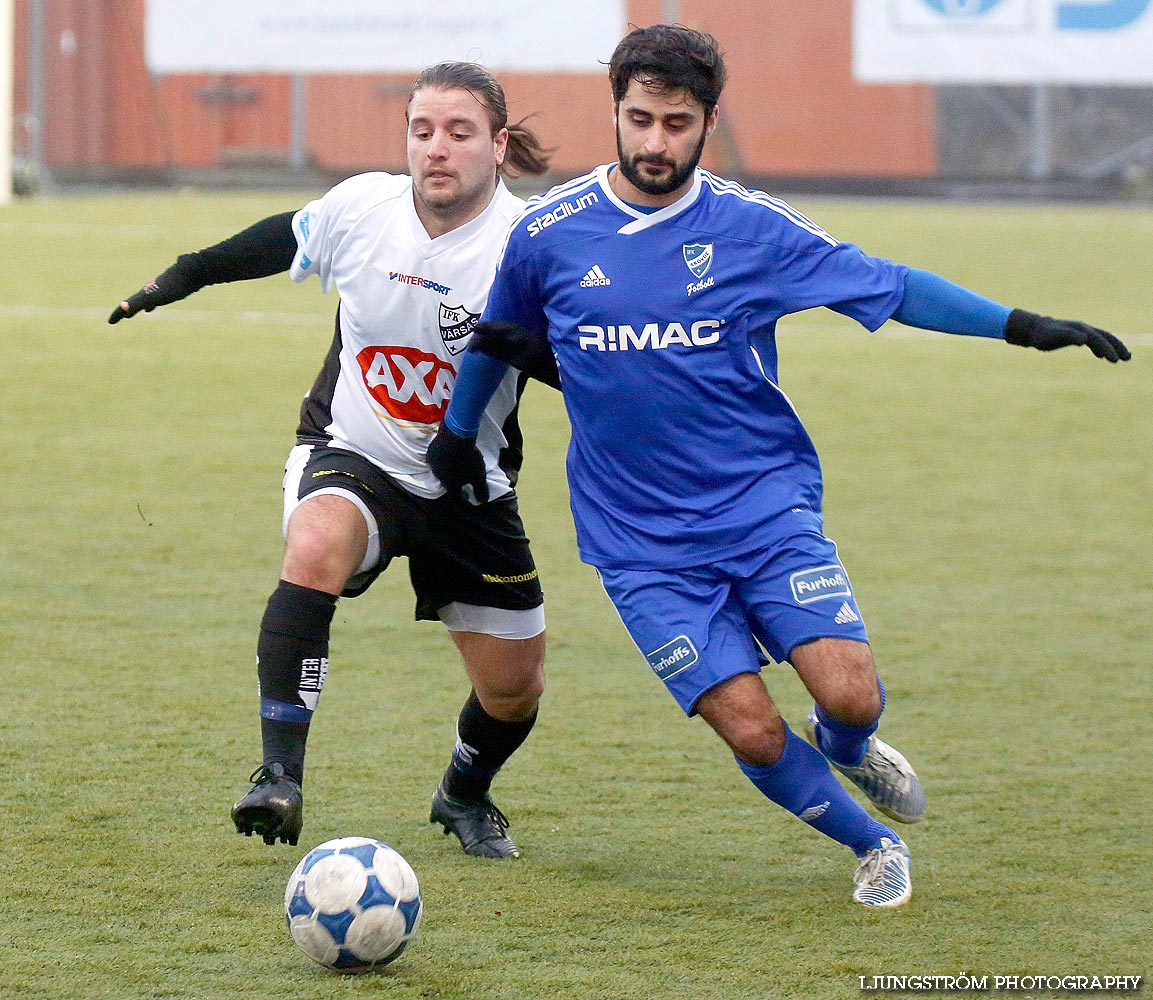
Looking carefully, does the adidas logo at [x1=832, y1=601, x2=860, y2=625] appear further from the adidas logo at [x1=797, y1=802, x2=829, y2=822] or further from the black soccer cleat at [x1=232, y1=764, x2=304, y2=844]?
the black soccer cleat at [x1=232, y1=764, x2=304, y2=844]

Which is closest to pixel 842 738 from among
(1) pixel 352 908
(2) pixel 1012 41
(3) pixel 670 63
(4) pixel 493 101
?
(1) pixel 352 908

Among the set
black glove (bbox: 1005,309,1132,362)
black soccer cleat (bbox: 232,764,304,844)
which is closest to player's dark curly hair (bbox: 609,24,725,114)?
black glove (bbox: 1005,309,1132,362)

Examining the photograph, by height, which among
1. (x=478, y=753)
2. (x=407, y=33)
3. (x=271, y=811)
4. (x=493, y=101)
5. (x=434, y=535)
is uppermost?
(x=407, y=33)

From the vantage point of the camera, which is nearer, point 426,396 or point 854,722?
point 854,722

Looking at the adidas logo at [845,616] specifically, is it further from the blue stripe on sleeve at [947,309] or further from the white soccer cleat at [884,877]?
the blue stripe on sleeve at [947,309]

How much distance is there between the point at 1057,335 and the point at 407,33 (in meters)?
18.6

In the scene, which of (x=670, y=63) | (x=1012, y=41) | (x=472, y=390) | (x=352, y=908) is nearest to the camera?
(x=352, y=908)

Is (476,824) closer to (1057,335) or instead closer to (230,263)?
(230,263)

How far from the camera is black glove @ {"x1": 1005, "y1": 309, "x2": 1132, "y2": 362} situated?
12.4 ft

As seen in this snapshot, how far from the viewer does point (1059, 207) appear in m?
23.0

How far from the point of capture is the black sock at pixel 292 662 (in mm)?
3984

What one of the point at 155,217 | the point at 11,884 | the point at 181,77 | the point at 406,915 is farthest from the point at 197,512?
the point at 181,77

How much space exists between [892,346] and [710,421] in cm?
968

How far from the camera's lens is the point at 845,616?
Result: 3975mm
